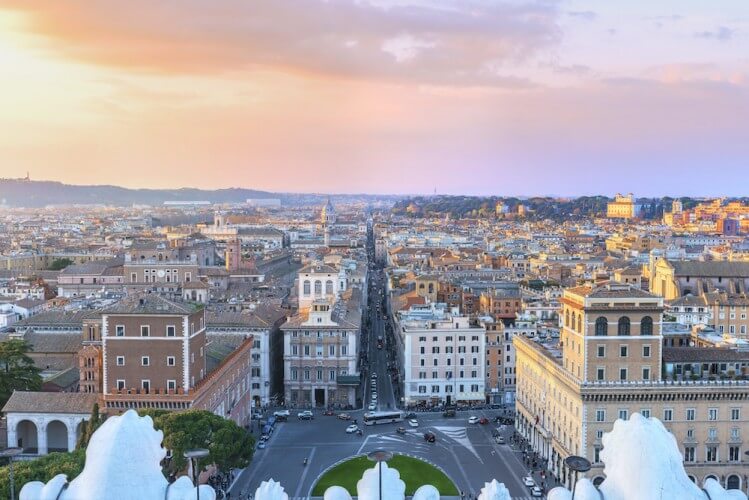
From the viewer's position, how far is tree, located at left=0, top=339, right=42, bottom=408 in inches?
1908

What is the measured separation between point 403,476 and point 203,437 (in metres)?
11.5

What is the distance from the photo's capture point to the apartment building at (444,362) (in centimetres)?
6112

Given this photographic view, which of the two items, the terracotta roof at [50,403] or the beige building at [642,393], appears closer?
the beige building at [642,393]

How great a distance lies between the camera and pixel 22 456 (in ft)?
147

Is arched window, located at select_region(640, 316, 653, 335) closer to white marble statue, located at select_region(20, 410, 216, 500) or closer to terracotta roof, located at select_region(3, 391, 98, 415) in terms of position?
terracotta roof, located at select_region(3, 391, 98, 415)

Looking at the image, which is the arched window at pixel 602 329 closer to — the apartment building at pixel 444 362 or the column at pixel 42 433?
the apartment building at pixel 444 362

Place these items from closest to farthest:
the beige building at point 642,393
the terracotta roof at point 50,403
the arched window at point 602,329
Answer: the beige building at point 642,393
the arched window at point 602,329
the terracotta roof at point 50,403

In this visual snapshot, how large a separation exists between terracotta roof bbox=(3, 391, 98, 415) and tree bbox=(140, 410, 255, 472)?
6.04m

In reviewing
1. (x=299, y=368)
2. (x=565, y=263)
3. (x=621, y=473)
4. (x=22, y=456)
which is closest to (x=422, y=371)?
(x=299, y=368)

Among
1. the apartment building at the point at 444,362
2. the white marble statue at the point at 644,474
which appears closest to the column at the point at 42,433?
the apartment building at the point at 444,362

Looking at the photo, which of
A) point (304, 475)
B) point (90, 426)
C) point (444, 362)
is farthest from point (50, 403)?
point (444, 362)

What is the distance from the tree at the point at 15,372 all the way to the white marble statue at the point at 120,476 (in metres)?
32.3

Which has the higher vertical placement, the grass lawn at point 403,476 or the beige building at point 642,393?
the beige building at point 642,393

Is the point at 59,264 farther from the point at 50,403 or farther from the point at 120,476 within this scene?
the point at 120,476
